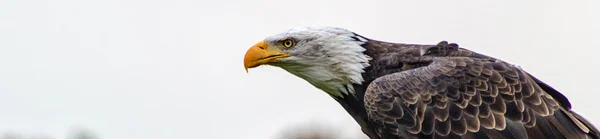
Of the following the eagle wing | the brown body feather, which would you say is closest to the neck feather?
the brown body feather

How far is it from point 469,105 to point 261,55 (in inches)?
74.1

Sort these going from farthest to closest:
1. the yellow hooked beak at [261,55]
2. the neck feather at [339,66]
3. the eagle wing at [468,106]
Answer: the yellow hooked beak at [261,55]
the neck feather at [339,66]
the eagle wing at [468,106]

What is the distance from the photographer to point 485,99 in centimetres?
1330

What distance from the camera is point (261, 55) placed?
45.9 feet

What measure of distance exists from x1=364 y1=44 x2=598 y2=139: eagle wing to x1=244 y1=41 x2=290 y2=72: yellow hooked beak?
1007 millimetres

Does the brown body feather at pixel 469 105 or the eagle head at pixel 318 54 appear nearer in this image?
the brown body feather at pixel 469 105

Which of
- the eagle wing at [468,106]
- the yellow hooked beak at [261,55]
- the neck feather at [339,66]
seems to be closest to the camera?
the eagle wing at [468,106]

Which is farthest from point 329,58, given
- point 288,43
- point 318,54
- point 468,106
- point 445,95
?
point 468,106

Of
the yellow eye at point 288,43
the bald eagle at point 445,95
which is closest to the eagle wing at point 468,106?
the bald eagle at point 445,95

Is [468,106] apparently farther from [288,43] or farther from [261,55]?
[261,55]

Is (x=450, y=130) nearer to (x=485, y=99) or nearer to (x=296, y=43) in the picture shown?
(x=485, y=99)

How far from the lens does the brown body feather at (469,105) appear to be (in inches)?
518

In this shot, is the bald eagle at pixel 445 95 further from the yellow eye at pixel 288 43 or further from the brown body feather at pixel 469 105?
the yellow eye at pixel 288 43

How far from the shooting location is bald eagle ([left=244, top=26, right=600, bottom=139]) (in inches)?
519
